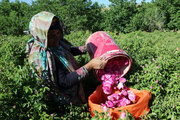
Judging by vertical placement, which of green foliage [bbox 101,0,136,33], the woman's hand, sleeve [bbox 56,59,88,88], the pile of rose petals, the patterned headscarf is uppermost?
green foliage [bbox 101,0,136,33]

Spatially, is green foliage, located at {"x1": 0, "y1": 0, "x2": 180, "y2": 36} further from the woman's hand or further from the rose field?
the woman's hand

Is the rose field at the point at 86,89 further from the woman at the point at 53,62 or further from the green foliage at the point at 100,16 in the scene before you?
the green foliage at the point at 100,16

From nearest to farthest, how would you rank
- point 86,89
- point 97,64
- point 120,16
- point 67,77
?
point 67,77 → point 97,64 → point 86,89 → point 120,16

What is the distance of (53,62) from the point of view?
1.92 metres

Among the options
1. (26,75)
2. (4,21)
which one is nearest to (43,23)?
(26,75)

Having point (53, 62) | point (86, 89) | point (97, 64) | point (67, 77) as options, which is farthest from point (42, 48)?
point (86, 89)

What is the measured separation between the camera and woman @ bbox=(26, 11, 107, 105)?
1.78 meters

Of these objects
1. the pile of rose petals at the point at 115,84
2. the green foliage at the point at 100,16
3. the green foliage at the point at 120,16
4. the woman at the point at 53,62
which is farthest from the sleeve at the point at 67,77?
the green foliage at the point at 120,16

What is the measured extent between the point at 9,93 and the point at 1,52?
93.4 inches

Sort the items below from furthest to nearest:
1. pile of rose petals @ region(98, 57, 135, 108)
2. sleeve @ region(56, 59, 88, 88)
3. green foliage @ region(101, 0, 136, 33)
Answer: green foliage @ region(101, 0, 136, 33) → pile of rose petals @ region(98, 57, 135, 108) → sleeve @ region(56, 59, 88, 88)

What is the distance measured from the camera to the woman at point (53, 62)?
178 centimetres

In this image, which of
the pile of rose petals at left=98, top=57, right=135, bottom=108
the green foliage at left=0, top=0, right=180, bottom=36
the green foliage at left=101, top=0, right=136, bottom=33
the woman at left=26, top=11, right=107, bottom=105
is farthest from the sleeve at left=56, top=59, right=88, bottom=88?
the green foliage at left=101, top=0, right=136, bottom=33

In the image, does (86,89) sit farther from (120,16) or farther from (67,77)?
(120,16)

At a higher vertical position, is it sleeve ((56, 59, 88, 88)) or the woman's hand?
the woman's hand
